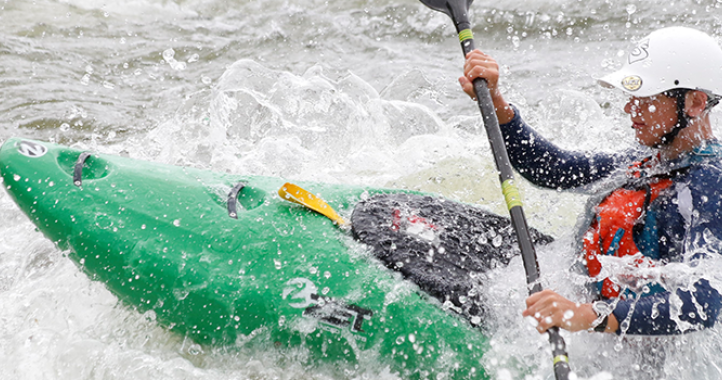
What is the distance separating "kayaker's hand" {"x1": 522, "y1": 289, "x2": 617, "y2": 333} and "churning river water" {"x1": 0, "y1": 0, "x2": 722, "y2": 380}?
368 millimetres

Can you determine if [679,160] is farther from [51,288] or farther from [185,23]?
[185,23]

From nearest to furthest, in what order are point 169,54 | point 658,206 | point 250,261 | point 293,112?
point 658,206 → point 250,261 → point 293,112 → point 169,54

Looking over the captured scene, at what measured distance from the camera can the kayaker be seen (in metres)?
1.60

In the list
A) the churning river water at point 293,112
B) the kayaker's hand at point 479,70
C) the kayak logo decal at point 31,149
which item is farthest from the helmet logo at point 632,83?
the kayak logo decal at point 31,149

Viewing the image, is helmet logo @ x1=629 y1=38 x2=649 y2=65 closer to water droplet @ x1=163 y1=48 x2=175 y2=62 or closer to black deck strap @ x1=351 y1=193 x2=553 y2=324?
black deck strap @ x1=351 y1=193 x2=553 y2=324

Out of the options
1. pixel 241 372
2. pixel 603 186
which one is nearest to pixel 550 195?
pixel 603 186

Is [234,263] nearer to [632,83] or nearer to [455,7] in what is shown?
[455,7]

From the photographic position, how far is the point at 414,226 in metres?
2.22

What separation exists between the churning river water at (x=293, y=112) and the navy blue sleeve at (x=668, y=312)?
0.31 metres

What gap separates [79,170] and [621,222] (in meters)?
2.21

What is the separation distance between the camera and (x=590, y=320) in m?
1.61

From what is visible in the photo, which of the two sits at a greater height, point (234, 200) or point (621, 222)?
point (621, 222)

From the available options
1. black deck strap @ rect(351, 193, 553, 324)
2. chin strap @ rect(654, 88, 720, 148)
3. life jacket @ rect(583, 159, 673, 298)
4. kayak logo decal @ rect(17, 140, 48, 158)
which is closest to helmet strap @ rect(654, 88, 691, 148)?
chin strap @ rect(654, 88, 720, 148)

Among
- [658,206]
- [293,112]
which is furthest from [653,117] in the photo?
[293,112]
